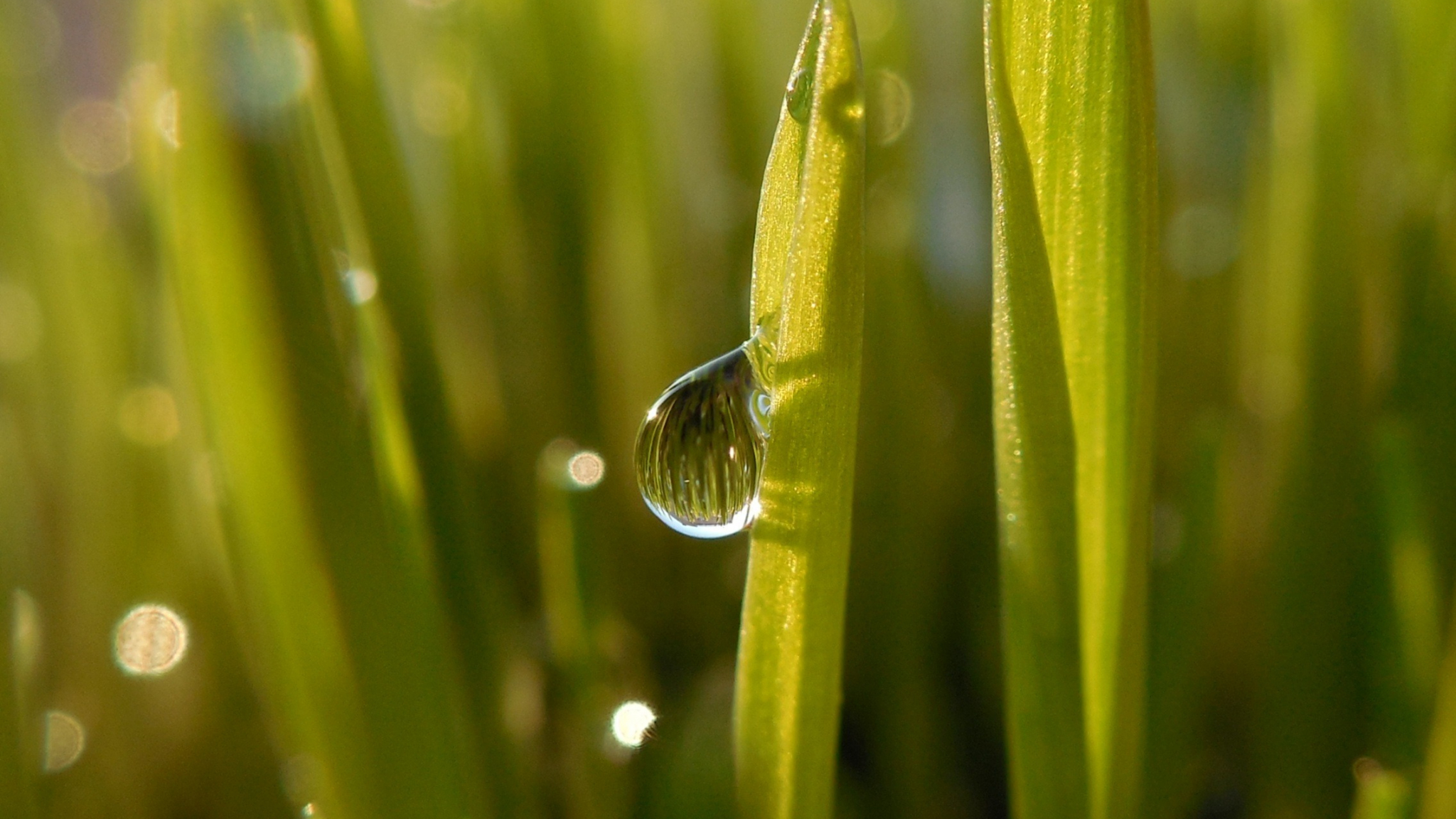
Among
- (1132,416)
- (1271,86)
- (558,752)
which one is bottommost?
(558,752)

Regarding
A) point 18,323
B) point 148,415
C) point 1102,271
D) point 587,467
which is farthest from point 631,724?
point 18,323

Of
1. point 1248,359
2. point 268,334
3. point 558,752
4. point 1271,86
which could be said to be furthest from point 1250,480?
point 268,334

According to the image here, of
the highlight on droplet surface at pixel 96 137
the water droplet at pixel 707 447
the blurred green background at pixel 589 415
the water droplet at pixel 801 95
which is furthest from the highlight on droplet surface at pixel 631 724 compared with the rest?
the highlight on droplet surface at pixel 96 137

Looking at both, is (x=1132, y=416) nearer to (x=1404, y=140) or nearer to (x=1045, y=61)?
(x=1045, y=61)

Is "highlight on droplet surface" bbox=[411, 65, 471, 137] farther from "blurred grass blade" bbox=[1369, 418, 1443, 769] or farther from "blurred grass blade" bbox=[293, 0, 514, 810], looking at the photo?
"blurred grass blade" bbox=[1369, 418, 1443, 769]

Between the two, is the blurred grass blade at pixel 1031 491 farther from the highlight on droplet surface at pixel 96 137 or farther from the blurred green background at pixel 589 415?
the highlight on droplet surface at pixel 96 137

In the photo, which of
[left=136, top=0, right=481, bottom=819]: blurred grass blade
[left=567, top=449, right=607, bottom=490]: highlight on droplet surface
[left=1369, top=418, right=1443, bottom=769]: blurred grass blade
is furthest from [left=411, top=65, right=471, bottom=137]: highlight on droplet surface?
[left=1369, top=418, right=1443, bottom=769]: blurred grass blade

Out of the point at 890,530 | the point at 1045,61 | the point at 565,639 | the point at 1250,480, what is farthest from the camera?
the point at 1250,480
